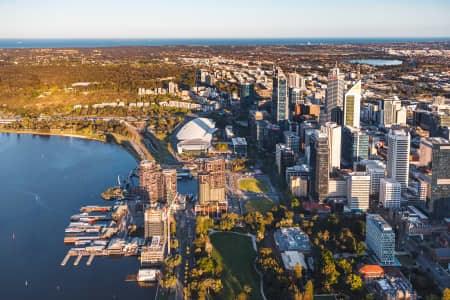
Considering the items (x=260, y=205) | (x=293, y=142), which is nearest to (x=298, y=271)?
(x=260, y=205)

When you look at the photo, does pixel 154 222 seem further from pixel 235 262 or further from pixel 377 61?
pixel 377 61

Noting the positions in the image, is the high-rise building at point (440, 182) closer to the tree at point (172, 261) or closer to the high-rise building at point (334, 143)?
the high-rise building at point (334, 143)

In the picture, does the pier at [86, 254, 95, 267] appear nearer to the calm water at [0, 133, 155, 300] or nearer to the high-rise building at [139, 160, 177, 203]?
the calm water at [0, 133, 155, 300]

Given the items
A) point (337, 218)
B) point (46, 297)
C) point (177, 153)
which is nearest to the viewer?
point (46, 297)

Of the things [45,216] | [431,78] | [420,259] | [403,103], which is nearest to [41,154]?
[45,216]

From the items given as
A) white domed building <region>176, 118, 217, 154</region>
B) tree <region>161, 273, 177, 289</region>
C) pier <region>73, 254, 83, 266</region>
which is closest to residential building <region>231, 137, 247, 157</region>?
white domed building <region>176, 118, 217, 154</region>

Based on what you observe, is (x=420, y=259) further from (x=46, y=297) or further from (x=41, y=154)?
(x=41, y=154)

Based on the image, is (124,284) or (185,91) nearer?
(124,284)
